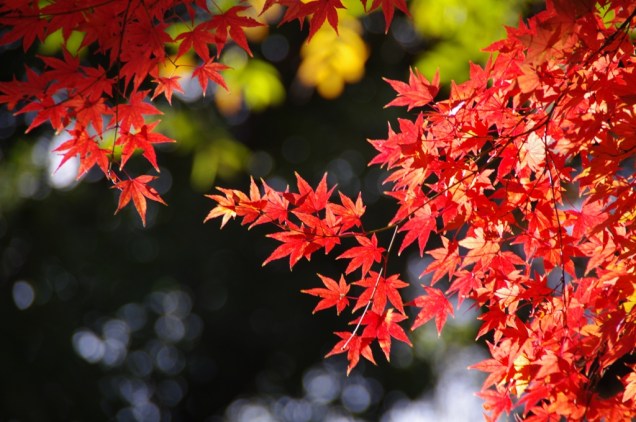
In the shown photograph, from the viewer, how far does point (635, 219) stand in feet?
4.51

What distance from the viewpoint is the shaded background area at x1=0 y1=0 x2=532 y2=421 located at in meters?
5.55

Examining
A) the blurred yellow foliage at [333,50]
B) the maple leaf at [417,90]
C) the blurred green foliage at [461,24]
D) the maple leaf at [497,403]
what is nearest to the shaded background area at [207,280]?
the blurred yellow foliage at [333,50]

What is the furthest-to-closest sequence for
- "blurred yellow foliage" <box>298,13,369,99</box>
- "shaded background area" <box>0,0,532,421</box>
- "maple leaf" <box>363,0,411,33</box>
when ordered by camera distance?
"shaded background area" <box>0,0,532,421</box> < "blurred yellow foliage" <box>298,13,369,99</box> < "maple leaf" <box>363,0,411,33</box>

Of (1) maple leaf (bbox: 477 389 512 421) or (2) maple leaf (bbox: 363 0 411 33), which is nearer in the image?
(2) maple leaf (bbox: 363 0 411 33)

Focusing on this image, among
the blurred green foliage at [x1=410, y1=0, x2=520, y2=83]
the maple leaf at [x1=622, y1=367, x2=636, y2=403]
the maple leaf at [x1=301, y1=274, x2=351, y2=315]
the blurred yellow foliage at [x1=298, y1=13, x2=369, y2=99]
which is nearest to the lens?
the maple leaf at [x1=622, y1=367, x2=636, y2=403]

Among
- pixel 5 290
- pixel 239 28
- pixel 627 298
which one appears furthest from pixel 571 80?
pixel 5 290

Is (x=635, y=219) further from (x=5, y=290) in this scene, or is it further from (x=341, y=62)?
(x=5, y=290)

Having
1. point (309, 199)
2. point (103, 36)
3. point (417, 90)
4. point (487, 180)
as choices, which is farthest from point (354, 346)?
point (103, 36)

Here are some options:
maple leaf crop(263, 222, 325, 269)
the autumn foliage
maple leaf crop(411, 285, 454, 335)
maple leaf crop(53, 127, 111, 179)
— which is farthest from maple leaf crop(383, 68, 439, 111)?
maple leaf crop(53, 127, 111, 179)

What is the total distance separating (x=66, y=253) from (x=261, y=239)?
61.4 inches

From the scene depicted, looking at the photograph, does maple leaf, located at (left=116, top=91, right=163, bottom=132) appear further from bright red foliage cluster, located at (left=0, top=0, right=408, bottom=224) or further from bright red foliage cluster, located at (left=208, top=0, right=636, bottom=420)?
bright red foliage cluster, located at (left=208, top=0, right=636, bottom=420)

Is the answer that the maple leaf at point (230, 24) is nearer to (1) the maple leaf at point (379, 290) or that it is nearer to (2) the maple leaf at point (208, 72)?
(2) the maple leaf at point (208, 72)

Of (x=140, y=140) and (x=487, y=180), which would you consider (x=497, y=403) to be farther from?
(x=140, y=140)

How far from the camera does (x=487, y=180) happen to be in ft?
4.72
